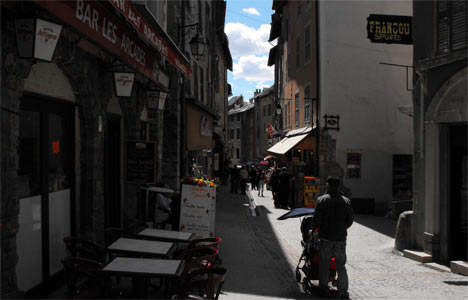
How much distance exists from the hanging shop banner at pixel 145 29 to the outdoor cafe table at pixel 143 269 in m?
2.90

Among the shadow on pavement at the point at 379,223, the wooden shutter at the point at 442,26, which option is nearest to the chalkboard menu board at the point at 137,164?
the wooden shutter at the point at 442,26

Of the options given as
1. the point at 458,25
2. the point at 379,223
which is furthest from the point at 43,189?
the point at 379,223

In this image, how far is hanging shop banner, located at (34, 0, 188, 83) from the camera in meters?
4.46

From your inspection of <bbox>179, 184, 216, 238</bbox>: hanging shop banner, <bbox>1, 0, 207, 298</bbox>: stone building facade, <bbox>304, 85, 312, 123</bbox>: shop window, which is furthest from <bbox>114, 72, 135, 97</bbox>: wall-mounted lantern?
<bbox>304, 85, 312, 123</bbox>: shop window

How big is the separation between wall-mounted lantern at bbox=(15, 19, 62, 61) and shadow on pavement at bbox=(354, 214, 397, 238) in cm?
1047

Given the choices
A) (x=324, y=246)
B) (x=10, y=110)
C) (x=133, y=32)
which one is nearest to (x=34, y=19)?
(x=10, y=110)

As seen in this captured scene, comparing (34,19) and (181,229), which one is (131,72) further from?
(34,19)

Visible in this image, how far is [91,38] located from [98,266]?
2547 millimetres

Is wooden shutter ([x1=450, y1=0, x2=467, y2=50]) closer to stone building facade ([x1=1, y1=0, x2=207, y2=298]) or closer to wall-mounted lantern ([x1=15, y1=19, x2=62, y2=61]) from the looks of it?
stone building facade ([x1=1, y1=0, x2=207, y2=298])

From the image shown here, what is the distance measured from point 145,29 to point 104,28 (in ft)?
3.18

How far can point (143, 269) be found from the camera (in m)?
4.73

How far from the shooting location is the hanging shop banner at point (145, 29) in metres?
5.58

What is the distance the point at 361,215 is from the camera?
683 inches

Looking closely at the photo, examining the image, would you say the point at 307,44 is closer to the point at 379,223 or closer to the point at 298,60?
the point at 298,60
